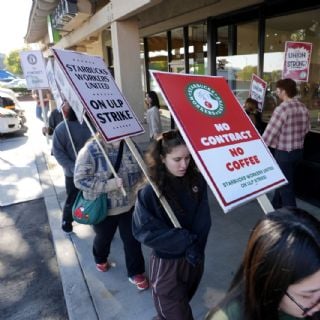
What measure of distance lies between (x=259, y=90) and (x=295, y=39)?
2.88 ft

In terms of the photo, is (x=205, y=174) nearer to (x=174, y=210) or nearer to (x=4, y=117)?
(x=174, y=210)

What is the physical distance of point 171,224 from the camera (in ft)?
6.44

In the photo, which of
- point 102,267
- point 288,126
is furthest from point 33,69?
point 288,126

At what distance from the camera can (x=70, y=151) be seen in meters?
3.72

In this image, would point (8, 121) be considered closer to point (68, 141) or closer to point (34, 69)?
point (34, 69)

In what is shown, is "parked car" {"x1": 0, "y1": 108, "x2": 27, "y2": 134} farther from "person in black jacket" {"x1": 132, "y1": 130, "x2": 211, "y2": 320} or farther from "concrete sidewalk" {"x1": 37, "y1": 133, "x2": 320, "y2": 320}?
"person in black jacket" {"x1": 132, "y1": 130, "x2": 211, "y2": 320}

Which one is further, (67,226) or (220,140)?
(67,226)

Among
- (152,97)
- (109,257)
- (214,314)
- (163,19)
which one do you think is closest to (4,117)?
(163,19)

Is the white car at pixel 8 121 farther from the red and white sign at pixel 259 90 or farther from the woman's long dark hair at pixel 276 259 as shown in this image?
the woman's long dark hair at pixel 276 259

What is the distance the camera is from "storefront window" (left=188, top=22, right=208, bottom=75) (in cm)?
664

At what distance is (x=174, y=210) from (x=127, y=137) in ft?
2.26

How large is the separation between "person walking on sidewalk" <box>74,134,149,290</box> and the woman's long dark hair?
1737mm

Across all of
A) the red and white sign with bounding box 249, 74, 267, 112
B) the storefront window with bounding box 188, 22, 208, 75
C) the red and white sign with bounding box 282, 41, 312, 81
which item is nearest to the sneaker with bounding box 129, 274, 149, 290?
the red and white sign with bounding box 282, 41, 312, 81

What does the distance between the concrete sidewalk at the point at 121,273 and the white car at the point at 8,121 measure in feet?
23.9
